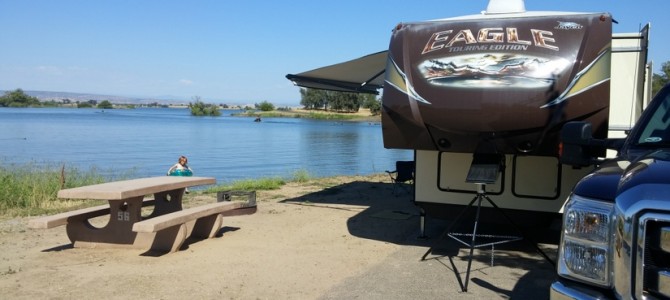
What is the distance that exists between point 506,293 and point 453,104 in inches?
68.7

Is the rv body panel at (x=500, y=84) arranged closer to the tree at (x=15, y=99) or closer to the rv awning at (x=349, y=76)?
the rv awning at (x=349, y=76)

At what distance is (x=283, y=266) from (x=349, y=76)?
17.1ft

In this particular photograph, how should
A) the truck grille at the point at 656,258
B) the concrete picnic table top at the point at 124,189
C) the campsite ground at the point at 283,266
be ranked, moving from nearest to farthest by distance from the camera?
the truck grille at the point at 656,258
the campsite ground at the point at 283,266
the concrete picnic table top at the point at 124,189

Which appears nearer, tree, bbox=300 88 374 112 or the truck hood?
the truck hood

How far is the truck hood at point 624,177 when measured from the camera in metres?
2.67

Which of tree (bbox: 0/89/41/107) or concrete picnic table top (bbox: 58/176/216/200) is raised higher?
tree (bbox: 0/89/41/107)

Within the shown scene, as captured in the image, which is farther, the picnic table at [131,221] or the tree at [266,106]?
the tree at [266,106]

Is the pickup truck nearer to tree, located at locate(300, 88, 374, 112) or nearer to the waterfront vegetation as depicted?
the waterfront vegetation

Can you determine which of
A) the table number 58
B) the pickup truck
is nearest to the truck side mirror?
the pickup truck

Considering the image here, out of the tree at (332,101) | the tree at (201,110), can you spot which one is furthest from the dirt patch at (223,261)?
the tree at (201,110)

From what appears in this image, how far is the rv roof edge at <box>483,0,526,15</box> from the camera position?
653 cm

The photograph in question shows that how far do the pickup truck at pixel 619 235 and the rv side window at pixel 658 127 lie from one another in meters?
0.54

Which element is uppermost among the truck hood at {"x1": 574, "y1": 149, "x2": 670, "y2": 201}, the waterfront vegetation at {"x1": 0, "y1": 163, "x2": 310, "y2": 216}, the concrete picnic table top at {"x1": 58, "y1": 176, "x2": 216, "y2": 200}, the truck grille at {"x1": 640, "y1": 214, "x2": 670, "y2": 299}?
the truck hood at {"x1": 574, "y1": 149, "x2": 670, "y2": 201}

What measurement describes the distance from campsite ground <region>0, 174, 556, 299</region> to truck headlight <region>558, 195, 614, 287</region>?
2.08 m
